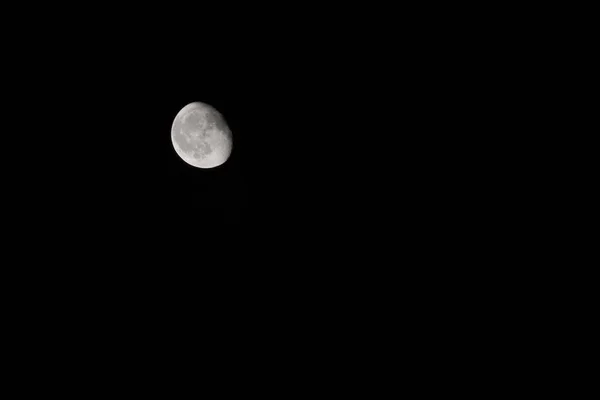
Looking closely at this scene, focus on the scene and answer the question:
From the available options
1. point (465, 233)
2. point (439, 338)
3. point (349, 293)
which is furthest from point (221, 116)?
point (439, 338)

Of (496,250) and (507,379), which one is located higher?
(496,250)

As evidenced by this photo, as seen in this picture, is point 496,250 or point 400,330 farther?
point 400,330

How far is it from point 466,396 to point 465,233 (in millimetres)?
1821

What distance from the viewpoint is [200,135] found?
3.42 m

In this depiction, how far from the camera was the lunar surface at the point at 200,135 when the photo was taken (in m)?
3.43

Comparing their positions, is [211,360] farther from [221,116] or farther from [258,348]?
[221,116]

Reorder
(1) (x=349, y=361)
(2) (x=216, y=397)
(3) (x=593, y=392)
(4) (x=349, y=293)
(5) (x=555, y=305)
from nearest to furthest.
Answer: (3) (x=593, y=392) → (5) (x=555, y=305) → (2) (x=216, y=397) → (1) (x=349, y=361) → (4) (x=349, y=293)

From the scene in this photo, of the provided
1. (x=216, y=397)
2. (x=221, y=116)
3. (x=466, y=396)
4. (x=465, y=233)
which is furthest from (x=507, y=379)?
(x=221, y=116)

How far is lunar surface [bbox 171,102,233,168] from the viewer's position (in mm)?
3434

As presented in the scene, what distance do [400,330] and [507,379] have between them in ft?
4.01

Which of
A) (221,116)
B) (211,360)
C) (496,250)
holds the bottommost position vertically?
(211,360)

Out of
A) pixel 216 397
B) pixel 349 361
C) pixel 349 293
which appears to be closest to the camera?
pixel 216 397

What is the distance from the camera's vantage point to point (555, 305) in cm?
391

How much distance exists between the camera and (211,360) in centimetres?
451
